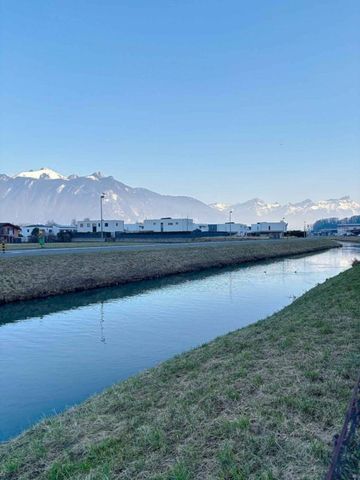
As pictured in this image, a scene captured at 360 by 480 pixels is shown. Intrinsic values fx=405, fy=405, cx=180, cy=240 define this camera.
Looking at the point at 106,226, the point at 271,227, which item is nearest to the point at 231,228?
the point at 271,227

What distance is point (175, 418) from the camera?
6301 mm

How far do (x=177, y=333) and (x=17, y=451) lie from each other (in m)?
10.5

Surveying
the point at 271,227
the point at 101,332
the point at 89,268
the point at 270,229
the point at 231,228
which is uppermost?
the point at 271,227

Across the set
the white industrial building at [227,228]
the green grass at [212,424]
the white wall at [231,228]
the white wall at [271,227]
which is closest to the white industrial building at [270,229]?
the white wall at [271,227]

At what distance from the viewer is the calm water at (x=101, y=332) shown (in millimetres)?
10430

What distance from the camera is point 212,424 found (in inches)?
231

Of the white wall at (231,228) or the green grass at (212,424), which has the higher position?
the white wall at (231,228)

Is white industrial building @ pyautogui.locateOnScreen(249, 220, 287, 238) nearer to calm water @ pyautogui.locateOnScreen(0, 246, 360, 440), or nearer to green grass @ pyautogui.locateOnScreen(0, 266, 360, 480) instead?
calm water @ pyautogui.locateOnScreen(0, 246, 360, 440)

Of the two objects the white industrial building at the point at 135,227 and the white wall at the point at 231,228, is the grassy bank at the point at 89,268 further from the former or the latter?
the white wall at the point at 231,228

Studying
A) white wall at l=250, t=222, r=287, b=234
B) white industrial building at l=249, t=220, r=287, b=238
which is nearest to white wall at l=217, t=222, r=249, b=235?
white industrial building at l=249, t=220, r=287, b=238

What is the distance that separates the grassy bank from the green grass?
60.3 feet

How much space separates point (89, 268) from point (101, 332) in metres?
15.5

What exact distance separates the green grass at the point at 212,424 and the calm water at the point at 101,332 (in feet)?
7.56

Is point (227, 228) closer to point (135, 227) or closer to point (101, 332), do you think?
point (135, 227)
